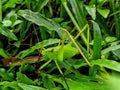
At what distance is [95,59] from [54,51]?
150mm

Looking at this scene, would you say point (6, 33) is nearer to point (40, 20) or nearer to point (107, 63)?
point (40, 20)

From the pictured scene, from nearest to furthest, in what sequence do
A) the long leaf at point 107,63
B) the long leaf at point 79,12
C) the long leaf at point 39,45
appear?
the long leaf at point 107,63, the long leaf at point 39,45, the long leaf at point 79,12

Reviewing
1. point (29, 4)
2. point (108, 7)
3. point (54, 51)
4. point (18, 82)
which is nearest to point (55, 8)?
point (29, 4)

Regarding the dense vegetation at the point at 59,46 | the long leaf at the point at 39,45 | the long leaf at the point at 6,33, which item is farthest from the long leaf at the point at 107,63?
the long leaf at the point at 6,33

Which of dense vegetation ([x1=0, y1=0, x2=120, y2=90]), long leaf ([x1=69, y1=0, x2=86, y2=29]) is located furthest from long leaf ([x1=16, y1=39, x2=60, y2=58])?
long leaf ([x1=69, y1=0, x2=86, y2=29])

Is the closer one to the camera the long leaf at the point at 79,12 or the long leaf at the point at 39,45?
the long leaf at the point at 39,45

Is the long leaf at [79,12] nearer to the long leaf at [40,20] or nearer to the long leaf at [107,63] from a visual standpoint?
the long leaf at [40,20]

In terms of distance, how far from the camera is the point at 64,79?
1157 mm

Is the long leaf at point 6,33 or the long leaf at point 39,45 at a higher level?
the long leaf at point 6,33

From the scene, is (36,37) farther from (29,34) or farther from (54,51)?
(54,51)

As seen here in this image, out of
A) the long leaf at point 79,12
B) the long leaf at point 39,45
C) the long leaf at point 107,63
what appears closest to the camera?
the long leaf at point 107,63

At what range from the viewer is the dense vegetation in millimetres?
1130

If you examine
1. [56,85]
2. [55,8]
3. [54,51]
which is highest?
[55,8]

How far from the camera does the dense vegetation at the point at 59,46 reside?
3.71 feet
